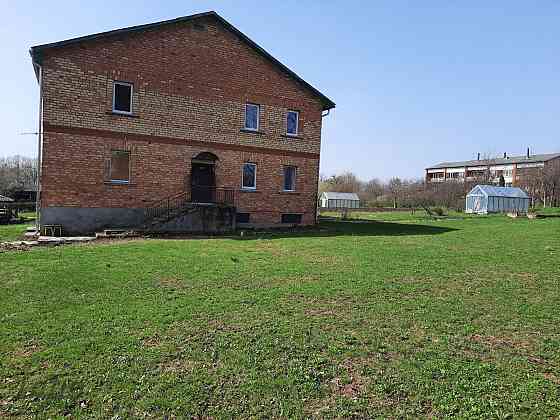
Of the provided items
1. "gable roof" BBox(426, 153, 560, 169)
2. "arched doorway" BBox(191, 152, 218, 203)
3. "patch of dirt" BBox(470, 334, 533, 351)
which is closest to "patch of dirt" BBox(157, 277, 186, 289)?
"patch of dirt" BBox(470, 334, 533, 351)

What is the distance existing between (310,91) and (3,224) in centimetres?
1878

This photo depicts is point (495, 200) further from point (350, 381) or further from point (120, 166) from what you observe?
point (350, 381)

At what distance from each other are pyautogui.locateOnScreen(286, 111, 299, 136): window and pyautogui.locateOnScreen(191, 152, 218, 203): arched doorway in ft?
15.1

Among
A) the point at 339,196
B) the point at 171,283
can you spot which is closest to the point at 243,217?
the point at 171,283

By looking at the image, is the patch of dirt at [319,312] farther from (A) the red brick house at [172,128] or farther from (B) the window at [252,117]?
(B) the window at [252,117]

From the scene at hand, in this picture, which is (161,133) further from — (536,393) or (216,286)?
(536,393)

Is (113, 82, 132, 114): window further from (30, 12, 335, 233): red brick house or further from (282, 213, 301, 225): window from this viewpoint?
(282, 213, 301, 225): window

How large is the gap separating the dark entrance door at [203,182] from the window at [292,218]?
4.13 metres

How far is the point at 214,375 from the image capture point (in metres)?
4.18

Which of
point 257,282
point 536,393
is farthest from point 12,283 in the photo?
point 536,393

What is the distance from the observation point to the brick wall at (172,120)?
16.1m

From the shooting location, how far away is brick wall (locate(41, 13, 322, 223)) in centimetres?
1612

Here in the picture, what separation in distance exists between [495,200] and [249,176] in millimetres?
30580

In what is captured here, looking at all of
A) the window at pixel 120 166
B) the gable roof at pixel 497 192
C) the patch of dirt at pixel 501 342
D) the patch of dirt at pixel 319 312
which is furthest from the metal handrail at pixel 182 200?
the gable roof at pixel 497 192
